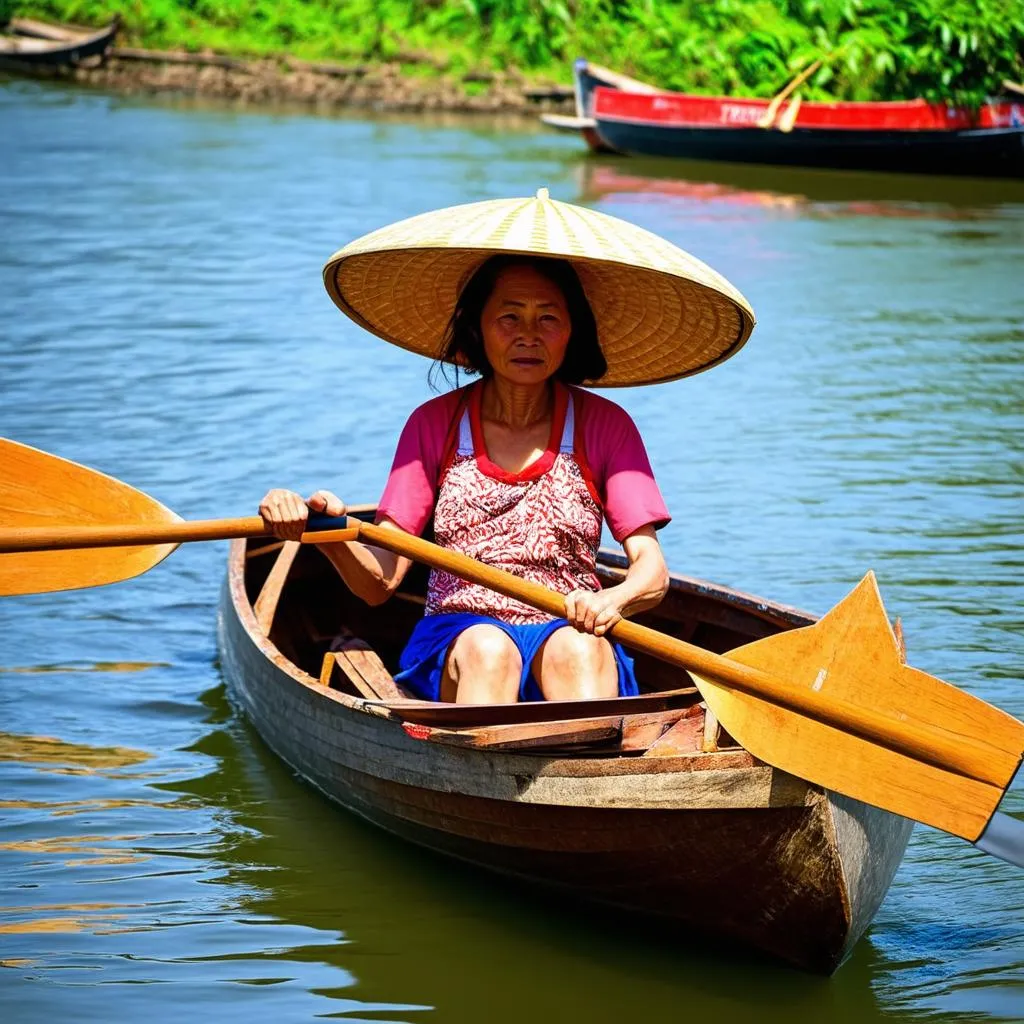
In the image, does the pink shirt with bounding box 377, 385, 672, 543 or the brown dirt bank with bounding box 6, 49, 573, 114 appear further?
the brown dirt bank with bounding box 6, 49, 573, 114

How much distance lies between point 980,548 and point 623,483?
2729 mm

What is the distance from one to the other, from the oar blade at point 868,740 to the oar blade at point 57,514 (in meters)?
1.61

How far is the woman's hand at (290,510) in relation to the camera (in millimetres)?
3410

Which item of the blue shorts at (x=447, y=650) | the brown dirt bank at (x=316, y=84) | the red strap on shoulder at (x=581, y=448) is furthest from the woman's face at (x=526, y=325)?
the brown dirt bank at (x=316, y=84)

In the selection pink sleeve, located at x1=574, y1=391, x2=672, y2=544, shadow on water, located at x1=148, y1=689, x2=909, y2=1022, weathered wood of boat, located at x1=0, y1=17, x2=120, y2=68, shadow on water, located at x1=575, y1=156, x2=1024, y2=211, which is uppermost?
weathered wood of boat, located at x1=0, y1=17, x2=120, y2=68

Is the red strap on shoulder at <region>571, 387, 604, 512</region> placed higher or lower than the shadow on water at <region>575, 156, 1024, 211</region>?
lower

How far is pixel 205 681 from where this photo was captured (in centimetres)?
514

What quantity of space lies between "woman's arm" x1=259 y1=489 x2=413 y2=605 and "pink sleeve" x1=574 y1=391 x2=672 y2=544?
46 cm

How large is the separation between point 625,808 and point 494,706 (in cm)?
34

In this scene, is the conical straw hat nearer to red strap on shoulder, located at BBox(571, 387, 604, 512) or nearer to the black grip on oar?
red strap on shoulder, located at BBox(571, 387, 604, 512)

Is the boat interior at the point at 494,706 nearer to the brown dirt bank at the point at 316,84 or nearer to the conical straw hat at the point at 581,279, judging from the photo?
the conical straw hat at the point at 581,279

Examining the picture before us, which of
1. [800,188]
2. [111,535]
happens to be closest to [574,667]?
[111,535]

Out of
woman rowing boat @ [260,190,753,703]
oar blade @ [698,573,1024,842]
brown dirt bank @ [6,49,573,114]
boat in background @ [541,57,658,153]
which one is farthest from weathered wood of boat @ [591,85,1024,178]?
oar blade @ [698,573,1024,842]

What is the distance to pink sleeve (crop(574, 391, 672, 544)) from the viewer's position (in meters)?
3.71
